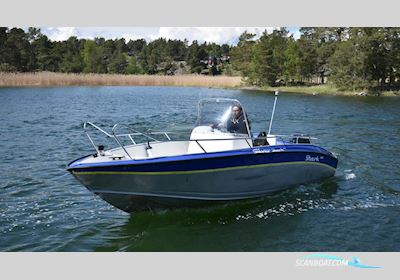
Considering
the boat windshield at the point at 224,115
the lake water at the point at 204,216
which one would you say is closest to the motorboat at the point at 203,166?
the boat windshield at the point at 224,115

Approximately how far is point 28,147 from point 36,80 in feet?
118

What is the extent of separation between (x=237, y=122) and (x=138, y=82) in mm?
50055

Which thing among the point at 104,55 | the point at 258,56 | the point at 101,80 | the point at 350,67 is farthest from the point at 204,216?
the point at 104,55

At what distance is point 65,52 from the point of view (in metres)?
88.9

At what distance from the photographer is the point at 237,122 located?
10.1m

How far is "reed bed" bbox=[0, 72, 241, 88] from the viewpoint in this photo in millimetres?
48969

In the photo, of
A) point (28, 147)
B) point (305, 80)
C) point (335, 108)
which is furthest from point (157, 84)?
point (28, 147)

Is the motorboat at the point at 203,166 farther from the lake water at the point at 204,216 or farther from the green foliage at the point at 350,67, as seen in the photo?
the green foliage at the point at 350,67

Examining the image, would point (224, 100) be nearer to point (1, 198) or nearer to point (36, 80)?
point (1, 198)

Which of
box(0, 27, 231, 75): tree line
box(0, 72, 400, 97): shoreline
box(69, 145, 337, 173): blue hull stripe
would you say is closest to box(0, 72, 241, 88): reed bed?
box(0, 72, 400, 97): shoreline

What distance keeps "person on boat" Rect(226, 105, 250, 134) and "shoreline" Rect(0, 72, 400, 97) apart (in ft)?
136

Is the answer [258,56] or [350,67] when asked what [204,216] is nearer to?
[350,67]

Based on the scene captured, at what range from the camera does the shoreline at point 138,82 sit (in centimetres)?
4878

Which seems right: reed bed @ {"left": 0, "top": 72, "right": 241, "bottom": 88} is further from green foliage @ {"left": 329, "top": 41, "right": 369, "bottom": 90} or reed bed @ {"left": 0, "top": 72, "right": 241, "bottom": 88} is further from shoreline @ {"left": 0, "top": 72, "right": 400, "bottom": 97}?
green foliage @ {"left": 329, "top": 41, "right": 369, "bottom": 90}
